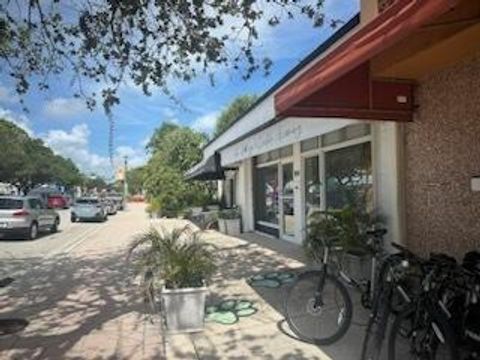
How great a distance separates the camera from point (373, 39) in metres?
4.96

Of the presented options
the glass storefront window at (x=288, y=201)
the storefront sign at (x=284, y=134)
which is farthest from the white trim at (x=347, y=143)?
the glass storefront window at (x=288, y=201)

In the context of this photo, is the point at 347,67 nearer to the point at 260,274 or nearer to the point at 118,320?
the point at 118,320

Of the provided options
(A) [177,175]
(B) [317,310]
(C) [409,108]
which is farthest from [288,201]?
(A) [177,175]

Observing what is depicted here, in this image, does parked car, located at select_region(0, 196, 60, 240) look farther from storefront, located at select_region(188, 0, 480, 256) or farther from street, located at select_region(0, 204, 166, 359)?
storefront, located at select_region(188, 0, 480, 256)

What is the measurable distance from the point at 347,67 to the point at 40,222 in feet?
73.1

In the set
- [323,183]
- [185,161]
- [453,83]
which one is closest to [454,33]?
[453,83]

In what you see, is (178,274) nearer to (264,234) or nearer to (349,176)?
(349,176)

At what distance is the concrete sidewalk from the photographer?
6.99 m

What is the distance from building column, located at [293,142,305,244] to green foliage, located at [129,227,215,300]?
24.8 feet

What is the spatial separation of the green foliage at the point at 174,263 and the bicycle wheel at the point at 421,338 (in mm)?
3075

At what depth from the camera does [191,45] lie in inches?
354

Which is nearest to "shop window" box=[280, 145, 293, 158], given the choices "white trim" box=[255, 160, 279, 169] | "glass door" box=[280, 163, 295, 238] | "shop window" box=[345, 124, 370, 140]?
"glass door" box=[280, 163, 295, 238]

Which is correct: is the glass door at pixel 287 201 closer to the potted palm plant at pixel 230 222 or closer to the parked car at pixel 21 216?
the potted palm plant at pixel 230 222

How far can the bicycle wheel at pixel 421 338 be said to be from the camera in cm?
493
